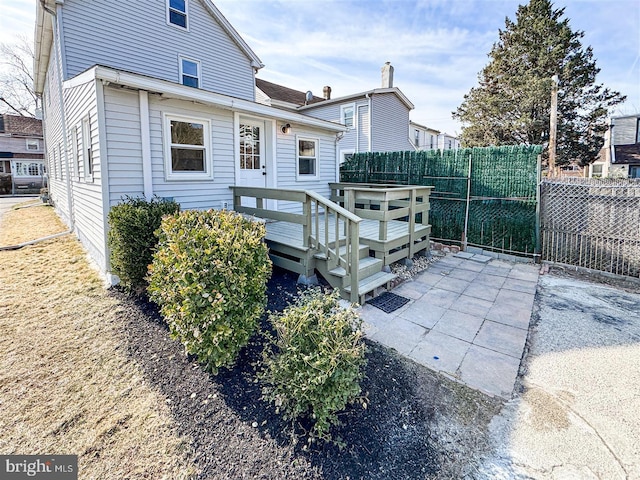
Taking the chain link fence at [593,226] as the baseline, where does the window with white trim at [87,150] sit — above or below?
above

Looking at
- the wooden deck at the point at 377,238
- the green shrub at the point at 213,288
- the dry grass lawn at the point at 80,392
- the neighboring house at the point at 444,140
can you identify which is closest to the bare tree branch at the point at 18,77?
the dry grass lawn at the point at 80,392

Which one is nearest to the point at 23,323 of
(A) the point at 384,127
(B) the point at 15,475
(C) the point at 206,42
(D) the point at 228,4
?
(B) the point at 15,475

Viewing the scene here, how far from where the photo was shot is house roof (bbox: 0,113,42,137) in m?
26.5

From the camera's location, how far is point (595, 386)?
109 inches

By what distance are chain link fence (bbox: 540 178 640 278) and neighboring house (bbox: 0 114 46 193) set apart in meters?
32.7

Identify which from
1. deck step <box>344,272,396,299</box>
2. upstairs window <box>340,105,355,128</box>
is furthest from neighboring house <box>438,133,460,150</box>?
deck step <box>344,272,396,299</box>

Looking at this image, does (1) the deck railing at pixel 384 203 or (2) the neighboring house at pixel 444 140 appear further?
(2) the neighboring house at pixel 444 140

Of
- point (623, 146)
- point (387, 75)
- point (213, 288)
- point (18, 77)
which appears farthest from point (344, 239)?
point (18, 77)

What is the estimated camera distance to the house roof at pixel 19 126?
2653cm

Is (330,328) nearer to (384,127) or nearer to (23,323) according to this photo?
(23,323)

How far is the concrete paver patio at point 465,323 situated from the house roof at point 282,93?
1398cm

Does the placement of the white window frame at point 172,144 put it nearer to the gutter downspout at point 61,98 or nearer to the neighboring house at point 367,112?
the gutter downspout at point 61,98

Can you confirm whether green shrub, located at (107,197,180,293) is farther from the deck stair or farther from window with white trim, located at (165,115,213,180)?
the deck stair

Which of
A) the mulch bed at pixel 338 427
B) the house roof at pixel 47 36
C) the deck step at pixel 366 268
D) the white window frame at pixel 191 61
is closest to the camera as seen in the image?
the mulch bed at pixel 338 427
